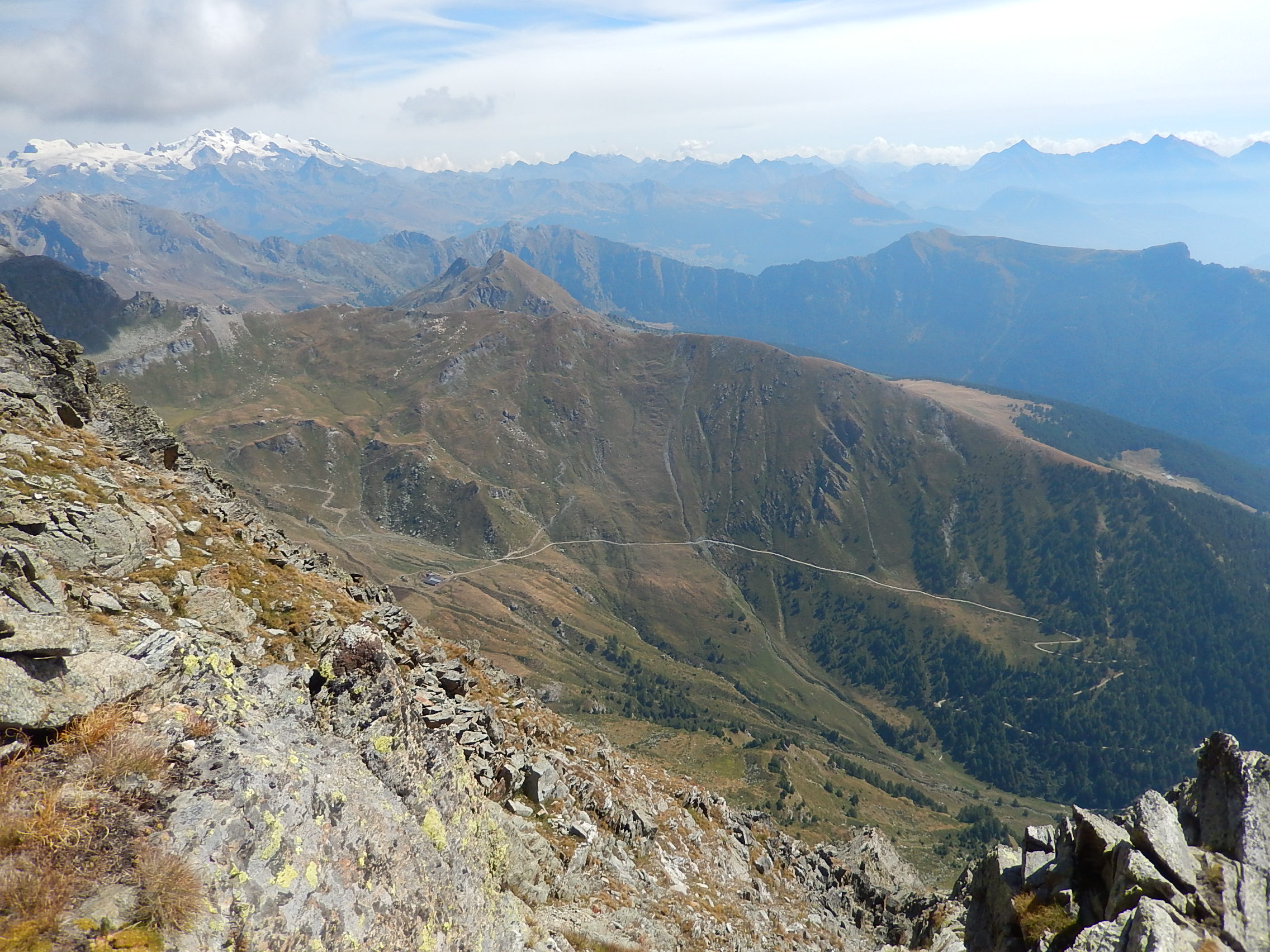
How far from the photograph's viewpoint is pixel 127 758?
11.6m

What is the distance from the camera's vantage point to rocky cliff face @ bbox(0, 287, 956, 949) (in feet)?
34.8

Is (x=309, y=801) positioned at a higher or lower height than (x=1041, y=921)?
higher

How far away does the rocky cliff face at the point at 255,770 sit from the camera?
1061 cm

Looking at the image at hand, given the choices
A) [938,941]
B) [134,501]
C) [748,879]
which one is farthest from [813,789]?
[134,501]

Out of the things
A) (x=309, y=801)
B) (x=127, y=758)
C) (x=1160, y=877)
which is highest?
(x=127, y=758)

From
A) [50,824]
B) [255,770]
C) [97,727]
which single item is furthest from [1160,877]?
[97,727]

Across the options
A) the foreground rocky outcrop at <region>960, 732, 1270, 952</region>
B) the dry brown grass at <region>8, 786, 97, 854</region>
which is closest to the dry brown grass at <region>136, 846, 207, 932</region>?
the dry brown grass at <region>8, 786, 97, 854</region>

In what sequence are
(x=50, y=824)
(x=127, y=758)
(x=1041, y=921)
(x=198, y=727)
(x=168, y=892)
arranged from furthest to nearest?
(x=1041, y=921) < (x=198, y=727) < (x=127, y=758) < (x=168, y=892) < (x=50, y=824)

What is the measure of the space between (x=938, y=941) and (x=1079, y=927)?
18.3m

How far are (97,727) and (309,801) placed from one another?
15.2 feet

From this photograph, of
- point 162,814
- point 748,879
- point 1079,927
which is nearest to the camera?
point 162,814

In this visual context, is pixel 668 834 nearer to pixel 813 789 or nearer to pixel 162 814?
pixel 162 814

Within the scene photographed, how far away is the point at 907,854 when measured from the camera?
136 m

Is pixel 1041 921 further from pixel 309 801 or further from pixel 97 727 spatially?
pixel 97 727
